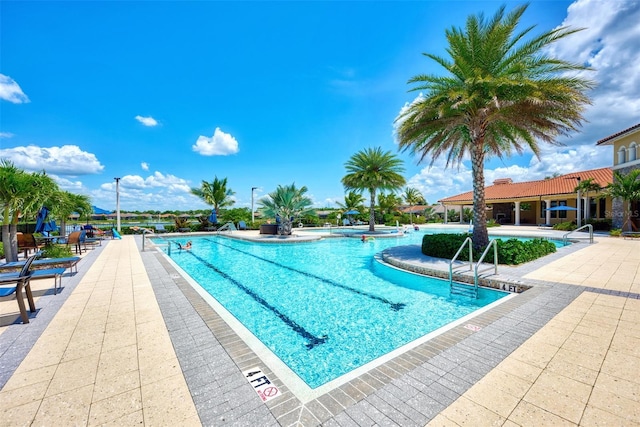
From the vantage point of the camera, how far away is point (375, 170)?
23.4m

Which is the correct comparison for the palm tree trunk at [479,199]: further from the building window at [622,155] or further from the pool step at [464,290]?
the building window at [622,155]

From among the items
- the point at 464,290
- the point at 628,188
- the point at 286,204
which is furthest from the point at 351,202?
the point at 464,290

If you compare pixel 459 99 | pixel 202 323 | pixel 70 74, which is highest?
pixel 70 74

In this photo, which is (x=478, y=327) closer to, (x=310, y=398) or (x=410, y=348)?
(x=410, y=348)

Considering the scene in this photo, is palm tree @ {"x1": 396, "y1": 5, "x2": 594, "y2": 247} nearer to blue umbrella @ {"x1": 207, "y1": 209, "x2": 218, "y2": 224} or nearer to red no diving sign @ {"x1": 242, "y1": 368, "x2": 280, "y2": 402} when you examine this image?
red no diving sign @ {"x1": 242, "y1": 368, "x2": 280, "y2": 402}

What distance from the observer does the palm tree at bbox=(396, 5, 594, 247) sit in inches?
352

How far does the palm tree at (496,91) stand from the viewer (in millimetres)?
8953

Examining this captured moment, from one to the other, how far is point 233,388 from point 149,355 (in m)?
1.50

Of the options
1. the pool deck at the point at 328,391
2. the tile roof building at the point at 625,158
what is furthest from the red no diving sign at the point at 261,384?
the tile roof building at the point at 625,158

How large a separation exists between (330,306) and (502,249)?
6675mm

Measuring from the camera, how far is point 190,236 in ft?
74.4

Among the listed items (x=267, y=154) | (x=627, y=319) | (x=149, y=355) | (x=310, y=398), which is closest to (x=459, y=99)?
(x=627, y=319)

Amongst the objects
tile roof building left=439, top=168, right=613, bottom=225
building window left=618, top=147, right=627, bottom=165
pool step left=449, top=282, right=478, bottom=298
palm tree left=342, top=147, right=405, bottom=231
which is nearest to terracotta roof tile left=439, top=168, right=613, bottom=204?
tile roof building left=439, top=168, right=613, bottom=225

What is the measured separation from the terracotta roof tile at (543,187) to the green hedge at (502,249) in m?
21.3
